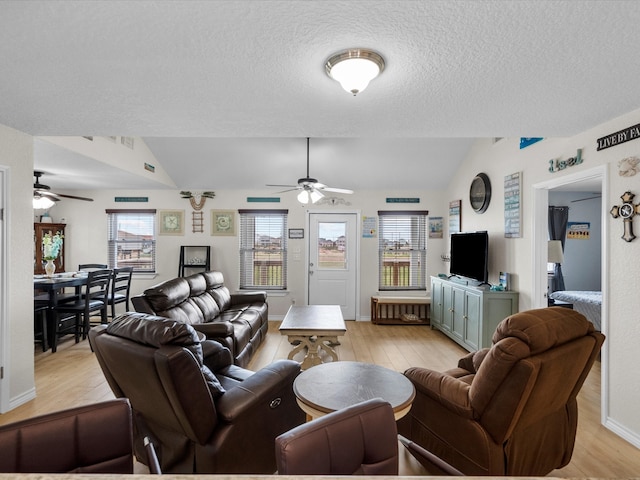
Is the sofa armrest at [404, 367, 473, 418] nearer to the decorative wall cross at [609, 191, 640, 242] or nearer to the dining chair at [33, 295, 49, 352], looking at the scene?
the decorative wall cross at [609, 191, 640, 242]

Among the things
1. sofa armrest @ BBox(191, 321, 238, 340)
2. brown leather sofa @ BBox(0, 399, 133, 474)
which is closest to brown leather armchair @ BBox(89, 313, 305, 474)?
brown leather sofa @ BBox(0, 399, 133, 474)

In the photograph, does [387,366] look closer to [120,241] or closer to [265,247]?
[265,247]

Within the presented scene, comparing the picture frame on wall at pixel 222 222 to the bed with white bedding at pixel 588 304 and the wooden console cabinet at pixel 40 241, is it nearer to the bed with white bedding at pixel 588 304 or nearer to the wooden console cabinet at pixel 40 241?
the wooden console cabinet at pixel 40 241

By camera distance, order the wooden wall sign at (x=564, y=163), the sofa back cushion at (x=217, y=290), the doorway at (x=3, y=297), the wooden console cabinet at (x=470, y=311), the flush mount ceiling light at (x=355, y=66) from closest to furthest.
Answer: the flush mount ceiling light at (x=355, y=66)
the doorway at (x=3, y=297)
the wooden wall sign at (x=564, y=163)
the wooden console cabinet at (x=470, y=311)
the sofa back cushion at (x=217, y=290)

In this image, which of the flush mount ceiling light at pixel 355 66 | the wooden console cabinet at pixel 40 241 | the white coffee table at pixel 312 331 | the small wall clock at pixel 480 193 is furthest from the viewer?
the wooden console cabinet at pixel 40 241

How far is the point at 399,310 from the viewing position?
17.9ft

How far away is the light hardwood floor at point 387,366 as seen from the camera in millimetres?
2014

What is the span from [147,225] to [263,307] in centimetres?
283

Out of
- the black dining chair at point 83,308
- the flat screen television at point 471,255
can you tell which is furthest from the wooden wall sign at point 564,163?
the black dining chair at point 83,308

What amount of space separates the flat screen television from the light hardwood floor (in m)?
1.00

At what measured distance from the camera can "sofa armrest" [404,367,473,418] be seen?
165cm

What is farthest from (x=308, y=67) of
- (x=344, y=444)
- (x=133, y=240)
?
(x=133, y=240)

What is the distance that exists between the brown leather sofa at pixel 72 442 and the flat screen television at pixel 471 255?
3922 millimetres

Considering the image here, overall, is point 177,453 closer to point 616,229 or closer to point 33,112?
point 33,112
